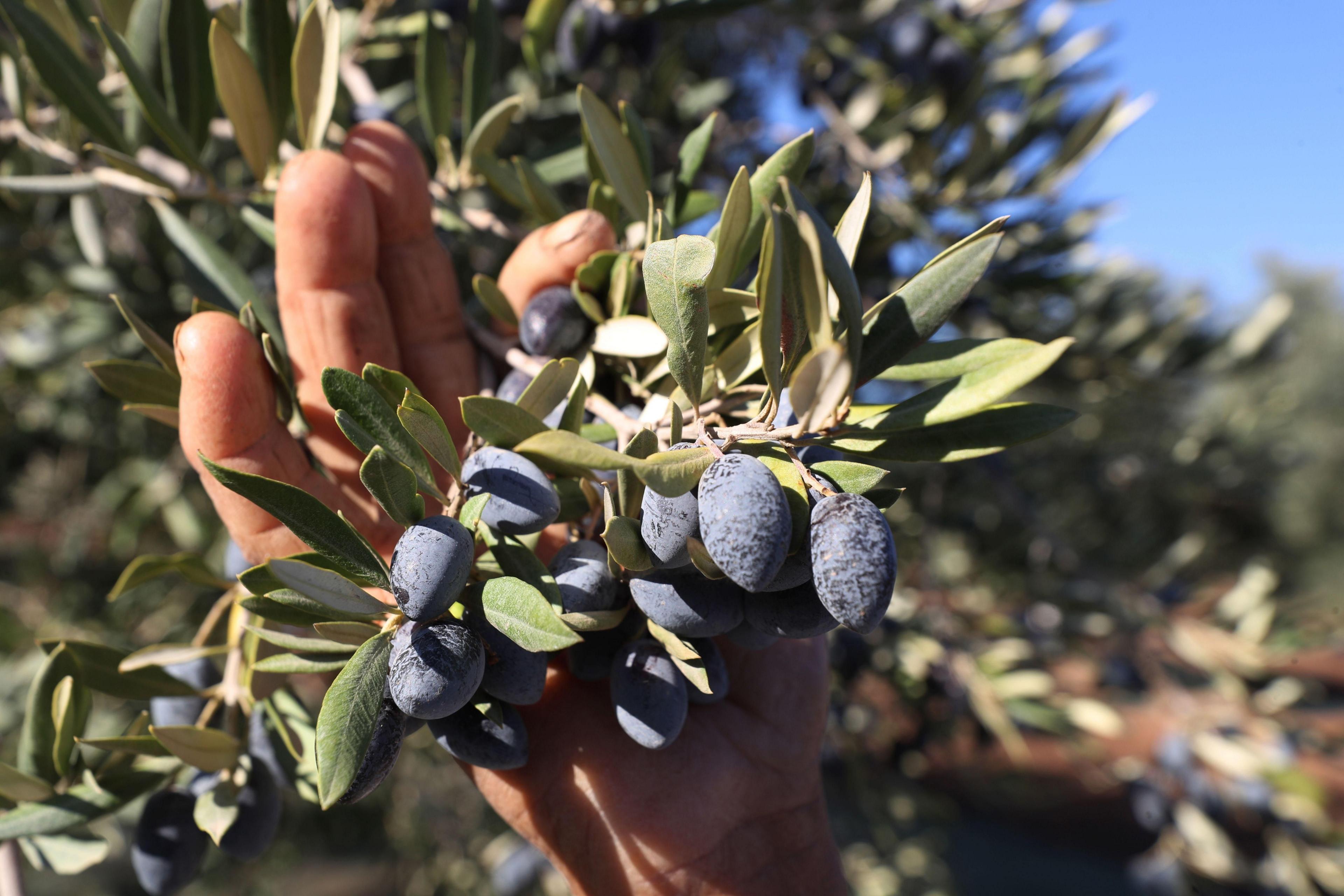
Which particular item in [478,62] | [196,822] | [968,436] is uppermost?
[478,62]

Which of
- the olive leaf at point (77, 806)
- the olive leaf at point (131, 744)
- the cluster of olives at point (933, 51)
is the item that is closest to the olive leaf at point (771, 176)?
the olive leaf at point (131, 744)

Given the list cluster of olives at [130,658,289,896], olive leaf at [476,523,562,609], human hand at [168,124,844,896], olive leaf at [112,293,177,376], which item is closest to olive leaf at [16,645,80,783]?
cluster of olives at [130,658,289,896]

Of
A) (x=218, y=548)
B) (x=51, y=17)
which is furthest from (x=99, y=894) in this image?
(x=51, y=17)

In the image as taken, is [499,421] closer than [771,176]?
Yes

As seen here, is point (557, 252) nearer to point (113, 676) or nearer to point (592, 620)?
point (592, 620)

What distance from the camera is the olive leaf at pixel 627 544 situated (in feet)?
1.85

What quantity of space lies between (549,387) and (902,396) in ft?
5.69

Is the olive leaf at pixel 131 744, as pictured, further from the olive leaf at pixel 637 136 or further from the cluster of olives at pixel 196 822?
the olive leaf at pixel 637 136

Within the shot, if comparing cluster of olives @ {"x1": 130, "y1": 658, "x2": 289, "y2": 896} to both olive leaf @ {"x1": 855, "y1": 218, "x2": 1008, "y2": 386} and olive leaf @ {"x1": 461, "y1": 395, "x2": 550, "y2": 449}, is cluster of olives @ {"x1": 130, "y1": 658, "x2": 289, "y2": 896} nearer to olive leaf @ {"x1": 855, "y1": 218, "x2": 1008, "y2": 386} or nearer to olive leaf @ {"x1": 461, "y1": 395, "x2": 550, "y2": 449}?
olive leaf @ {"x1": 461, "y1": 395, "x2": 550, "y2": 449}

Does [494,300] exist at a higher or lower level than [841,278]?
lower

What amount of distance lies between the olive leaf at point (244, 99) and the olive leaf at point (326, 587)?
2.13 ft

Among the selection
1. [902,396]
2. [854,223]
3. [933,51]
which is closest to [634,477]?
[854,223]

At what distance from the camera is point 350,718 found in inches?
22.0

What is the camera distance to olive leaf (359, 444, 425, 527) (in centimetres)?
57
